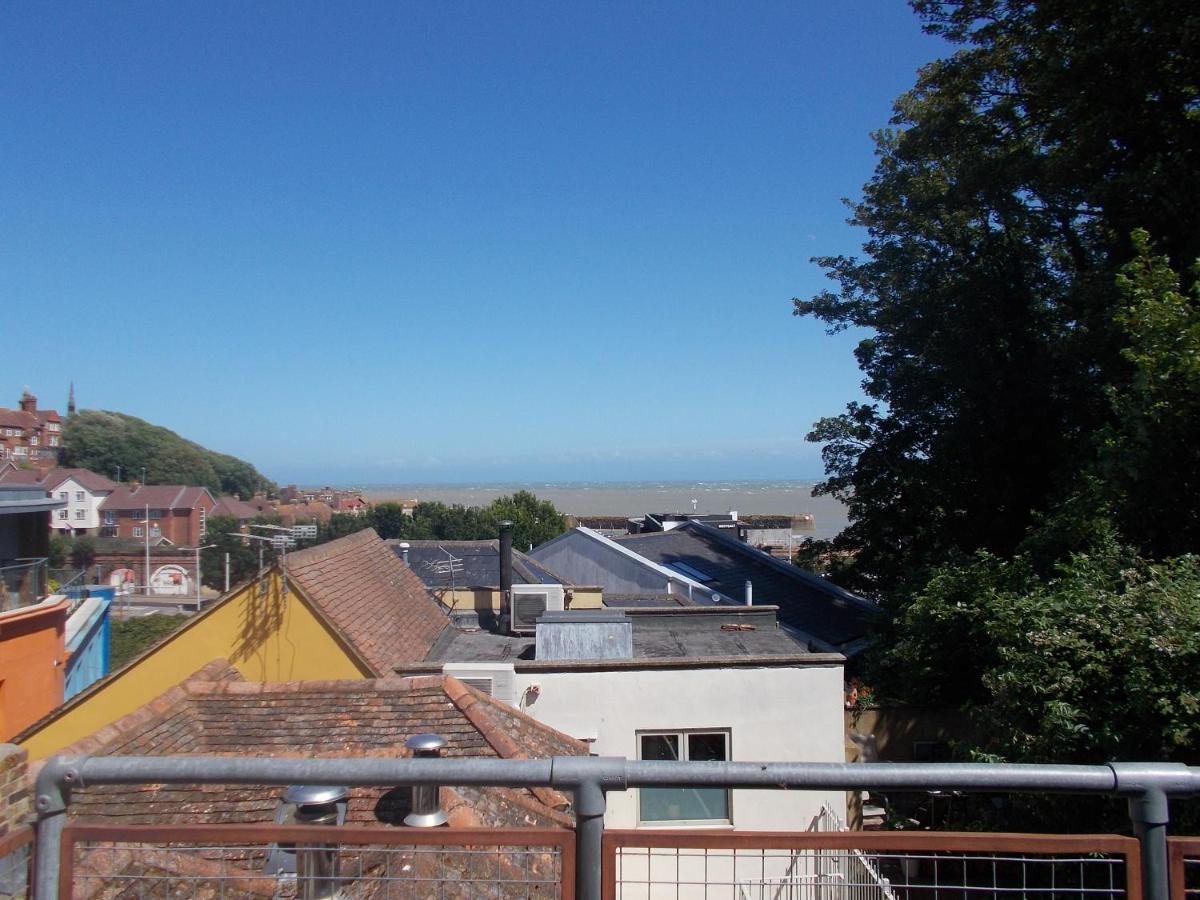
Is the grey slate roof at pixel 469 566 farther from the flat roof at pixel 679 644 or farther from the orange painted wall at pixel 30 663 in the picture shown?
the orange painted wall at pixel 30 663

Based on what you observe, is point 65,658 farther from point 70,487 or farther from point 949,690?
point 70,487

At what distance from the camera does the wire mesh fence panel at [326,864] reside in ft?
7.16

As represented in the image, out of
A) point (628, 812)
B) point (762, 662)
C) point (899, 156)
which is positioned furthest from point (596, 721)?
point (899, 156)

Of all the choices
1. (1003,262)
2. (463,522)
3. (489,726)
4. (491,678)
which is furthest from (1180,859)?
(463,522)

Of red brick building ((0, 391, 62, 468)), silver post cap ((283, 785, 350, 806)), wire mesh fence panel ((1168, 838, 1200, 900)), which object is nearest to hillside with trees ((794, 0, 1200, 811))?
wire mesh fence panel ((1168, 838, 1200, 900))

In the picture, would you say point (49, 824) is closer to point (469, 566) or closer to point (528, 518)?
point (469, 566)

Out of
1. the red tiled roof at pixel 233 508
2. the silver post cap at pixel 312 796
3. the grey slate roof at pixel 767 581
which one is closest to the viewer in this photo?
the silver post cap at pixel 312 796

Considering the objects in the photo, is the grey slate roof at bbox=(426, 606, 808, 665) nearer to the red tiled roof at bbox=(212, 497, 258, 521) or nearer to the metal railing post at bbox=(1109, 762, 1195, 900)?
the metal railing post at bbox=(1109, 762, 1195, 900)

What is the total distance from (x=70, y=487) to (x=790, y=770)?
63.5 m

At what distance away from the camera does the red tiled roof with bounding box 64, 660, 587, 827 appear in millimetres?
5539

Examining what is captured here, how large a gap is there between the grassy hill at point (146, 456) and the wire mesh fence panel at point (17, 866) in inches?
2947

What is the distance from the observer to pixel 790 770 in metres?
2.09

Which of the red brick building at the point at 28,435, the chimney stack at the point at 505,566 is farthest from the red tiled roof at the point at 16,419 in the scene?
the chimney stack at the point at 505,566

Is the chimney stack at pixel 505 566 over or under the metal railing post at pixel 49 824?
under
